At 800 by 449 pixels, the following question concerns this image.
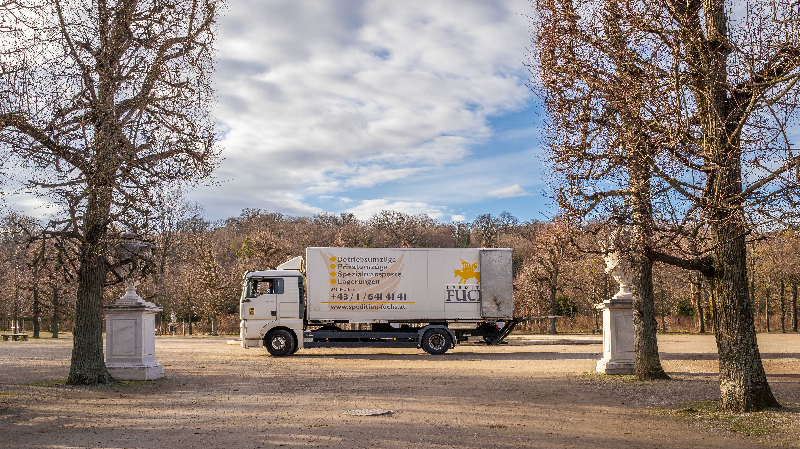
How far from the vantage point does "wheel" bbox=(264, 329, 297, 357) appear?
21.6 m

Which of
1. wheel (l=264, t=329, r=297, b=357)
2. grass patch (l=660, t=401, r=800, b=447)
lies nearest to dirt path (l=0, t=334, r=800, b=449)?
grass patch (l=660, t=401, r=800, b=447)

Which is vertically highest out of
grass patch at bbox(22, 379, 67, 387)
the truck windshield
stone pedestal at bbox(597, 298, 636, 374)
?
the truck windshield

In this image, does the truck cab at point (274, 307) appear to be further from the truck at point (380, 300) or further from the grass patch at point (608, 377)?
the grass patch at point (608, 377)

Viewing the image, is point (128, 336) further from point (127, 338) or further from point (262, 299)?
point (262, 299)

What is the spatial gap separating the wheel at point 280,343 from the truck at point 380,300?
0.11 feet

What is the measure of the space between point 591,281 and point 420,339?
20633mm

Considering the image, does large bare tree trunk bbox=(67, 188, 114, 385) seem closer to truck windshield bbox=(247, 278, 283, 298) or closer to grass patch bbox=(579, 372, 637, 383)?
truck windshield bbox=(247, 278, 283, 298)

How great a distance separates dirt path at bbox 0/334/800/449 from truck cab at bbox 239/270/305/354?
347 cm

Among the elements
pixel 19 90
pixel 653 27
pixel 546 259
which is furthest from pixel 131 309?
pixel 546 259

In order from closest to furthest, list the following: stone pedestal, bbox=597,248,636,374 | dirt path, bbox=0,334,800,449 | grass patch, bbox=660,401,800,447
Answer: grass patch, bbox=660,401,800,447, dirt path, bbox=0,334,800,449, stone pedestal, bbox=597,248,636,374

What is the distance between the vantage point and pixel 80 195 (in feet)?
39.3

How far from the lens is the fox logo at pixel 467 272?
2222 centimetres

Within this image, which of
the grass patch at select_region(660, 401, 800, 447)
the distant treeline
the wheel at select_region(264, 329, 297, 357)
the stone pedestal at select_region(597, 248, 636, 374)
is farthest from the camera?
the distant treeline

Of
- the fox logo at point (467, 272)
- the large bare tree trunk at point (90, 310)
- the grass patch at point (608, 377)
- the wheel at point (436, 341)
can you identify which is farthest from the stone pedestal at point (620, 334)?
the large bare tree trunk at point (90, 310)
